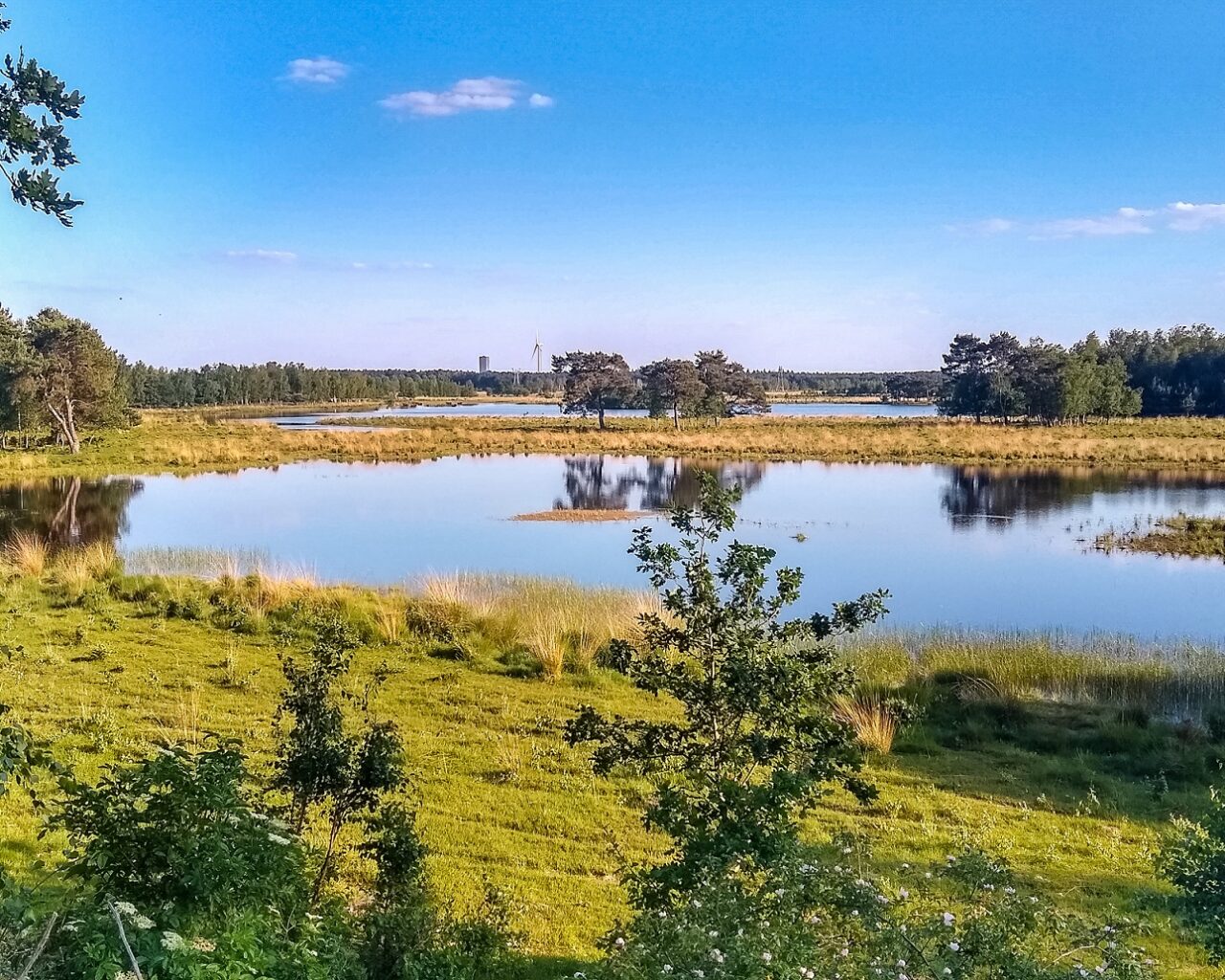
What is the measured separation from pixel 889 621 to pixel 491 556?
32.9 ft

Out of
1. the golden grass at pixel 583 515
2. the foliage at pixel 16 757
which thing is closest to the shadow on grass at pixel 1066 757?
the foliage at pixel 16 757

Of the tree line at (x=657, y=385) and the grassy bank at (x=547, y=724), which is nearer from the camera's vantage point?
the grassy bank at (x=547, y=724)

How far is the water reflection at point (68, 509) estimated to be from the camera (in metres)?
24.0

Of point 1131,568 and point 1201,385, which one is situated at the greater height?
point 1201,385

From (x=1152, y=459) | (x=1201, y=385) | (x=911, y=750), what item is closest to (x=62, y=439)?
(x=911, y=750)

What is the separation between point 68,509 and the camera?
1137 inches

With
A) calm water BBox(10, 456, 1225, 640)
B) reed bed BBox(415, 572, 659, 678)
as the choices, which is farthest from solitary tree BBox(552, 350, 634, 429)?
reed bed BBox(415, 572, 659, 678)

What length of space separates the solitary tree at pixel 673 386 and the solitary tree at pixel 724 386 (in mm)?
2285

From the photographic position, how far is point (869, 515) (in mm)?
28969

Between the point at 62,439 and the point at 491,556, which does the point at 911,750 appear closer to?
the point at 491,556

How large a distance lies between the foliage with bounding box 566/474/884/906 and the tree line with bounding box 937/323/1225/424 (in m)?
70.9

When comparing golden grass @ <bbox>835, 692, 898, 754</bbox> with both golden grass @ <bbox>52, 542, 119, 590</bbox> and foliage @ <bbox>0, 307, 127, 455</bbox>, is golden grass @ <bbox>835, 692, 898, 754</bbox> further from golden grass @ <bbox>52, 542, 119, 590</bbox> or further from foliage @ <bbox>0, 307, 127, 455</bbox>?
foliage @ <bbox>0, 307, 127, 455</bbox>

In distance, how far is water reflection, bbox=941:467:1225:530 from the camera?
2989 centimetres

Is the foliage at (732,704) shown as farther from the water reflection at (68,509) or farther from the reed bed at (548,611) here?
the water reflection at (68,509)
